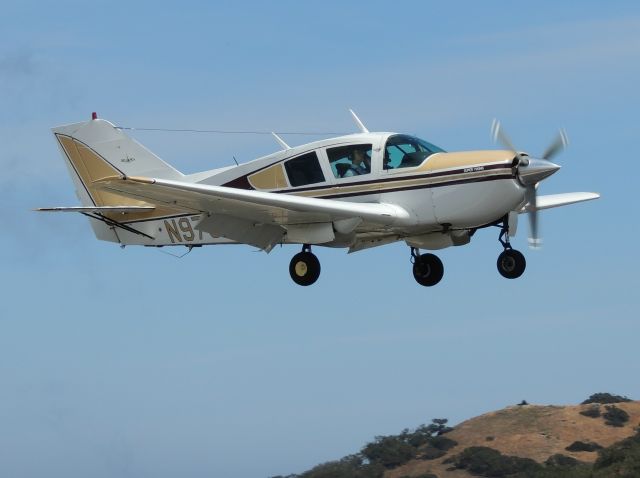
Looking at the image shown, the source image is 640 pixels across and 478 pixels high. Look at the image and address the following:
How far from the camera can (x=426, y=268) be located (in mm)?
28797

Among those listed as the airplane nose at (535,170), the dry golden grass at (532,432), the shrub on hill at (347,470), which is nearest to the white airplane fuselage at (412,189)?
the airplane nose at (535,170)

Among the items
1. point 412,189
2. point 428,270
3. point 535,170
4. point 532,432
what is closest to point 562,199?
point 428,270

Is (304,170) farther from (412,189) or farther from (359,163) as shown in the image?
(412,189)

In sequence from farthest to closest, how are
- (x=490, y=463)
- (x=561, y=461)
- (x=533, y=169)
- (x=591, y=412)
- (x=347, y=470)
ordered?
(x=591, y=412) → (x=561, y=461) → (x=490, y=463) → (x=347, y=470) → (x=533, y=169)

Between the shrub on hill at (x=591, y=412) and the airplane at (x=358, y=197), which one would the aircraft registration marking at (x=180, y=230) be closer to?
the airplane at (x=358, y=197)

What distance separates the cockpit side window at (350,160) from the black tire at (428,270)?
2.88 m

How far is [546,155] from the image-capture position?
27219mm

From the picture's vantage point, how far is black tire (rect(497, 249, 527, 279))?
26734 millimetres

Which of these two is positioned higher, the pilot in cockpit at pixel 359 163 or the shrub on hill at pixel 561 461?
the pilot in cockpit at pixel 359 163

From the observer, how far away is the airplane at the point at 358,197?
26047 mm

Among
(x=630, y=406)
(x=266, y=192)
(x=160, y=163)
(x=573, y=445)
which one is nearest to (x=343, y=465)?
(x=573, y=445)

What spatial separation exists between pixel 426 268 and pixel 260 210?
13.5 feet

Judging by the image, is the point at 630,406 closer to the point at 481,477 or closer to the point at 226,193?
the point at 481,477

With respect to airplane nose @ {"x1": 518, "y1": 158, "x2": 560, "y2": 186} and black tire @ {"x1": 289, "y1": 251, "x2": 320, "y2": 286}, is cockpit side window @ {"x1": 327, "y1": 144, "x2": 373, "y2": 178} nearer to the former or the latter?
black tire @ {"x1": 289, "y1": 251, "x2": 320, "y2": 286}
